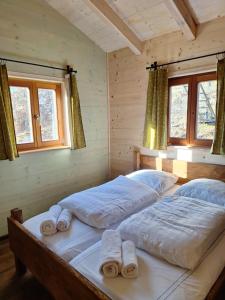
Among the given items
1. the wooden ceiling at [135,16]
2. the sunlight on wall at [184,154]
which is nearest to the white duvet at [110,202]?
the sunlight on wall at [184,154]

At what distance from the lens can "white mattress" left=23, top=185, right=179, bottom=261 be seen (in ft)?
4.99

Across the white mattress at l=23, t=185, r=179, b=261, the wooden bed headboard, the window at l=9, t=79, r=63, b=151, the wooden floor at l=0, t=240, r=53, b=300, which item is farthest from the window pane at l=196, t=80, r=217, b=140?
the wooden floor at l=0, t=240, r=53, b=300

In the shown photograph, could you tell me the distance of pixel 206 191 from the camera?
7.07ft

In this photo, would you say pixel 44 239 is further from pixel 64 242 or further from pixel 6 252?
pixel 6 252

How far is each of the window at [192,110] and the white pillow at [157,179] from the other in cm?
51

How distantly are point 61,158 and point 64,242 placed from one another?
1.61 meters

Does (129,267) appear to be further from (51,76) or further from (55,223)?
(51,76)

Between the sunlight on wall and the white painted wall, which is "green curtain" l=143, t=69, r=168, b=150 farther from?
the white painted wall

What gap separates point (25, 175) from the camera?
272 centimetres

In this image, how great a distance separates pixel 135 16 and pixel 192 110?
1.36 meters

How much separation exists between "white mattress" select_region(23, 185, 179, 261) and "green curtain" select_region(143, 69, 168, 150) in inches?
56.8

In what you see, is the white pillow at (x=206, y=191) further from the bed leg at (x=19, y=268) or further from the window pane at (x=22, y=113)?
the window pane at (x=22, y=113)

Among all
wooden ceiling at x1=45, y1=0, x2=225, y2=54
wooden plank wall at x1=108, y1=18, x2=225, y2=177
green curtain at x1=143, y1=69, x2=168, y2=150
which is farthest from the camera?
green curtain at x1=143, y1=69, x2=168, y2=150

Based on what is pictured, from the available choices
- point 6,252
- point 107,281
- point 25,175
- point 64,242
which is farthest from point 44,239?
point 25,175
